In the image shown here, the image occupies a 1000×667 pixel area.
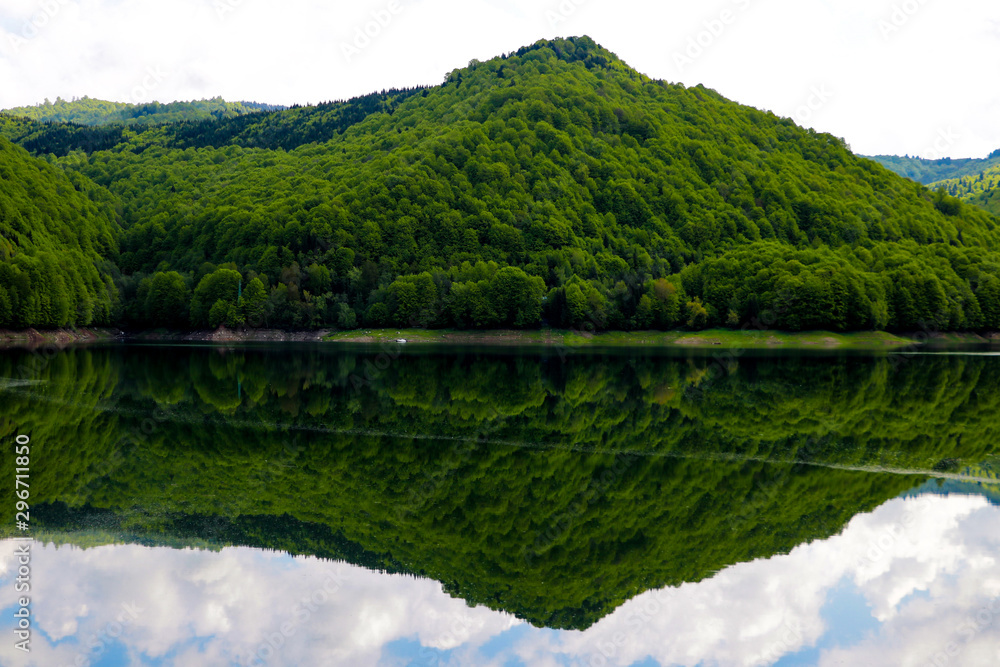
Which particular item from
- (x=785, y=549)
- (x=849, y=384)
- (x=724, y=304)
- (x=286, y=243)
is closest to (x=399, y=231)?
(x=286, y=243)

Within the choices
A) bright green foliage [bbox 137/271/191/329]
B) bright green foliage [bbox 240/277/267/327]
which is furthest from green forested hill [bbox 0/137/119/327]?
bright green foliage [bbox 240/277/267/327]

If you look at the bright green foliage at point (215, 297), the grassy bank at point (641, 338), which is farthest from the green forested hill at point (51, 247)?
the grassy bank at point (641, 338)

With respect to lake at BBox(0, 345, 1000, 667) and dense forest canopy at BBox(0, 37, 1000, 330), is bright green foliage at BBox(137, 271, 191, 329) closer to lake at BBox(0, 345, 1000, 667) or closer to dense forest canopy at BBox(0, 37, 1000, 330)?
dense forest canopy at BBox(0, 37, 1000, 330)

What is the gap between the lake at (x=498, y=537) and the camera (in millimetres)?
13352

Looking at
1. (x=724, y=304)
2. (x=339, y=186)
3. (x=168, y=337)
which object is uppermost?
(x=339, y=186)

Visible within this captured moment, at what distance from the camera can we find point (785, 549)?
17.5 meters

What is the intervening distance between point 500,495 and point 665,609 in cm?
765

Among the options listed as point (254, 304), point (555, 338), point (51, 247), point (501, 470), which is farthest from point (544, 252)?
point (501, 470)

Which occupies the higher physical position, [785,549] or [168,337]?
[785,549]

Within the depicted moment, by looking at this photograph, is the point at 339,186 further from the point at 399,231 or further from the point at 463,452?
the point at 463,452

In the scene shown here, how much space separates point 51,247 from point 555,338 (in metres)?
102

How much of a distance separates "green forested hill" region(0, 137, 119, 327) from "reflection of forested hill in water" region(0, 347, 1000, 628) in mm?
75493

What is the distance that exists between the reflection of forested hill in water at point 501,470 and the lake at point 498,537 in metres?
0.12

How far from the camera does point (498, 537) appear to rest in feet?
59.2
